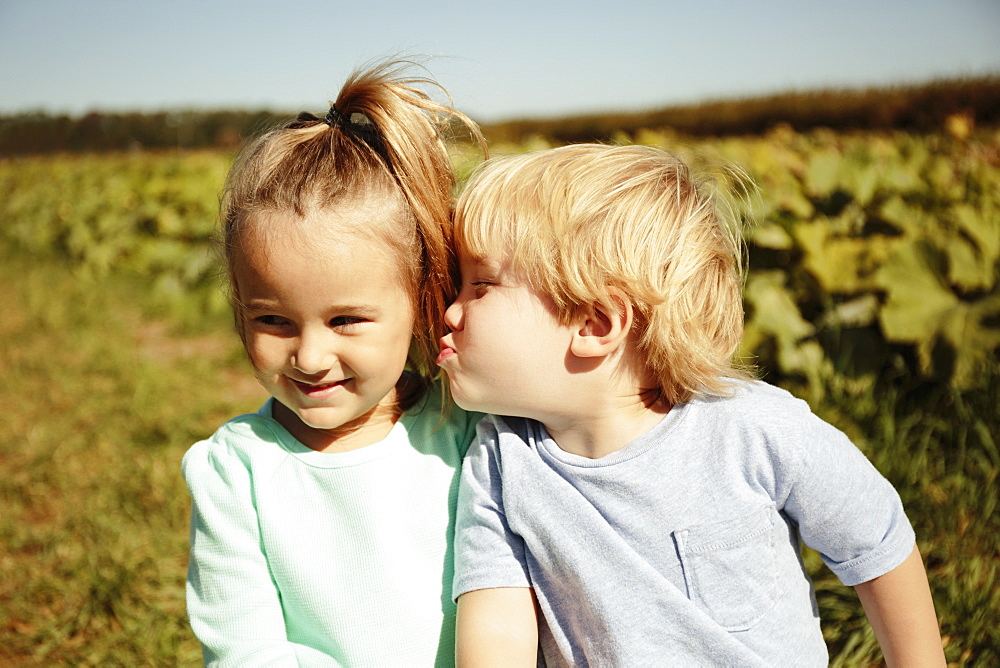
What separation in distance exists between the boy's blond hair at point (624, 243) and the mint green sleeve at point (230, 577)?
650 millimetres

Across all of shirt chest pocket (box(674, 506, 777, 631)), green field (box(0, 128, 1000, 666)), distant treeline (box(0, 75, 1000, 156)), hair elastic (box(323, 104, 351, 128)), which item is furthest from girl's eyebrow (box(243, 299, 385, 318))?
distant treeline (box(0, 75, 1000, 156))

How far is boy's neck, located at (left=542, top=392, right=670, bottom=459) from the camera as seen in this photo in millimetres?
1495

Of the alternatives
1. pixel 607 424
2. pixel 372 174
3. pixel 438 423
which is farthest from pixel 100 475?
pixel 607 424

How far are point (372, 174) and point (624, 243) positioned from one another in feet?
1.58

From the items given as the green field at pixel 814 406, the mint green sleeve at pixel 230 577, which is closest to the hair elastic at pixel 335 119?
the green field at pixel 814 406

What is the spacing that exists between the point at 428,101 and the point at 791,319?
6.96 feet

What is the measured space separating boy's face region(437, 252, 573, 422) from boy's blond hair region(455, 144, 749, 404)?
31mm

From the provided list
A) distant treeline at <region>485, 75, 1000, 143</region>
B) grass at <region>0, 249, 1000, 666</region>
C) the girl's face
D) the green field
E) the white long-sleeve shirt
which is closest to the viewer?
the girl's face

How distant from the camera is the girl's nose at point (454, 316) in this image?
1.50m

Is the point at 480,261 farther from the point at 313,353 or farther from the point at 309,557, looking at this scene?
the point at 309,557

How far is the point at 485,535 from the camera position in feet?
4.93

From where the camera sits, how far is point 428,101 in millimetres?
1562

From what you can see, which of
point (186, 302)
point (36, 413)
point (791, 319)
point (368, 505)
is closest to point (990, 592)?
point (791, 319)

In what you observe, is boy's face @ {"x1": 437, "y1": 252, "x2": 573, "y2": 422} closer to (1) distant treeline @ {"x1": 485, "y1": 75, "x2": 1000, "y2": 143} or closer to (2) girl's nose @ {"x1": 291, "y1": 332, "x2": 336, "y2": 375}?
(2) girl's nose @ {"x1": 291, "y1": 332, "x2": 336, "y2": 375}
